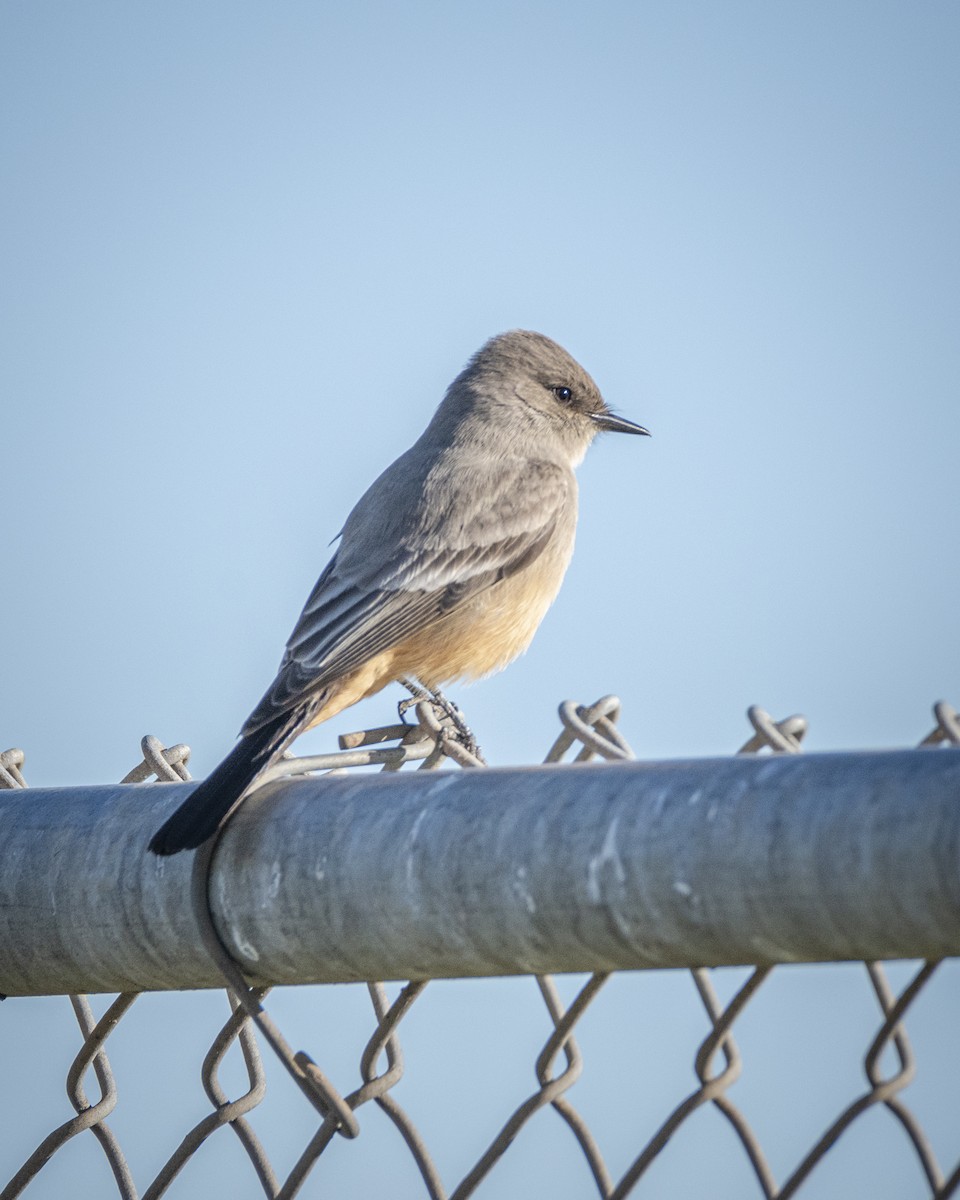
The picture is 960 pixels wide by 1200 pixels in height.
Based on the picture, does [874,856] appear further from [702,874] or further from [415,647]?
[415,647]

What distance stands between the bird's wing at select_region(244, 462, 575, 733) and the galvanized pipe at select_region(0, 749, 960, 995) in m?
1.50

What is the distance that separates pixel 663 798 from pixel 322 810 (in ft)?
1.56

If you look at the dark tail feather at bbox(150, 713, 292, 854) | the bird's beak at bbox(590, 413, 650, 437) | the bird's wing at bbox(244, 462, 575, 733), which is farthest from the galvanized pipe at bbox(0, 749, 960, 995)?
the bird's beak at bbox(590, 413, 650, 437)

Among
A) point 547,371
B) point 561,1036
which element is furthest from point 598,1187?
point 547,371

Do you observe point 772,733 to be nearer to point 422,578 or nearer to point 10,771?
point 10,771

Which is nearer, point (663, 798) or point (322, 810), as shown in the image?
point (663, 798)

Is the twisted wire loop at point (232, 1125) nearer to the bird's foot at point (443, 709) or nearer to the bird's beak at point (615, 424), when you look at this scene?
the bird's foot at point (443, 709)

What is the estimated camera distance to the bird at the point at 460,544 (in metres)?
4.35

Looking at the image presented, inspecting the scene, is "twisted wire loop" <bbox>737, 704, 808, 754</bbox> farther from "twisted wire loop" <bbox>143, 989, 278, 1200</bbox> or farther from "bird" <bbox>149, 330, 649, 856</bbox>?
"bird" <bbox>149, 330, 649, 856</bbox>

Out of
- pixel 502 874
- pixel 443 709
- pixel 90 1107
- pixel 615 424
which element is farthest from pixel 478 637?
pixel 502 874

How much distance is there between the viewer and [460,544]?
196 inches

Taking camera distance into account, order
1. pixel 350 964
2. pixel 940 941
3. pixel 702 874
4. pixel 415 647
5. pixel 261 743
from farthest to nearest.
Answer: pixel 415 647
pixel 261 743
pixel 350 964
pixel 702 874
pixel 940 941

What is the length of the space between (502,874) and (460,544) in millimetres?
3426

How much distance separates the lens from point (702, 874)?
145 centimetres
